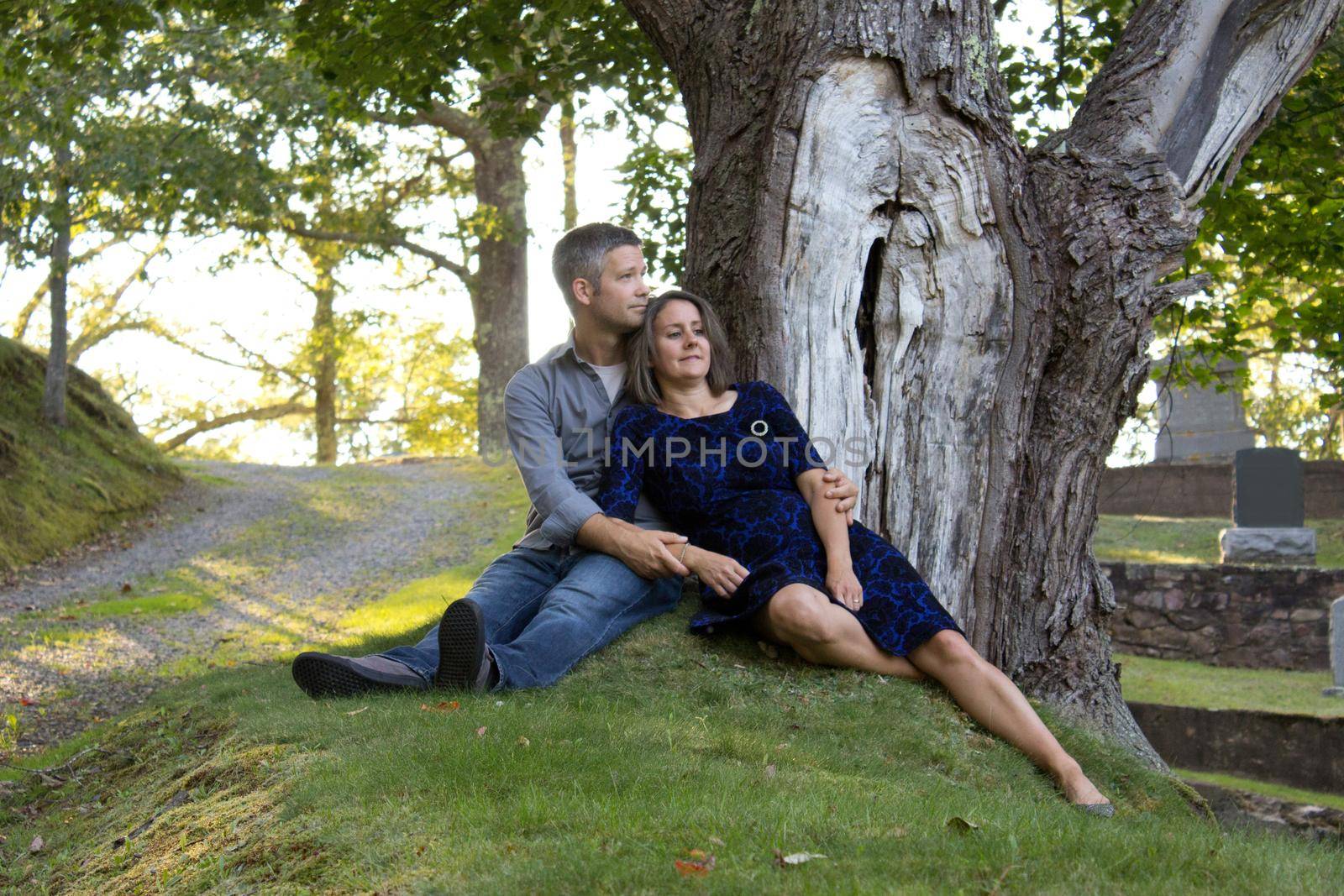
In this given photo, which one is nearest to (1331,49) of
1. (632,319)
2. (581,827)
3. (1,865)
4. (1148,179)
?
(1148,179)

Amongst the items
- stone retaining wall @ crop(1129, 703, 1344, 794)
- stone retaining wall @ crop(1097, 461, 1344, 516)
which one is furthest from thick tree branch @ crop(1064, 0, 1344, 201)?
stone retaining wall @ crop(1097, 461, 1344, 516)

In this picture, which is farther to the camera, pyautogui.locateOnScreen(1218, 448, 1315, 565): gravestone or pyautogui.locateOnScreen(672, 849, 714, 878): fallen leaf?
pyautogui.locateOnScreen(1218, 448, 1315, 565): gravestone

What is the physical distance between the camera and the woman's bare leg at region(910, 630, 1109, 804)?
4543 millimetres

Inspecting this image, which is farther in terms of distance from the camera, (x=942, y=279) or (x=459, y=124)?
(x=459, y=124)

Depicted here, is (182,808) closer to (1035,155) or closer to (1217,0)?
(1035,155)

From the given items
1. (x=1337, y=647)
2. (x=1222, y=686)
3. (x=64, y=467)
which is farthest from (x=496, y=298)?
(x=1337, y=647)

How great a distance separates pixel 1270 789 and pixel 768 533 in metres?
5.96

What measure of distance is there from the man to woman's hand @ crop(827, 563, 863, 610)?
0.90ft

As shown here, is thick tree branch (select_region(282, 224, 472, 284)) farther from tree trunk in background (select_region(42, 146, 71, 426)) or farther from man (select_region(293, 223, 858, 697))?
man (select_region(293, 223, 858, 697))

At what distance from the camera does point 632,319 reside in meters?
5.44

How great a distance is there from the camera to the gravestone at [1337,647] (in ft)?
37.7

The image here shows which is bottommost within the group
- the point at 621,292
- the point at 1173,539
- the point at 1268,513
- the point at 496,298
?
the point at 1173,539

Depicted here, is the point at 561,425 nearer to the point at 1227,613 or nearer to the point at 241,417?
the point at 1227,613

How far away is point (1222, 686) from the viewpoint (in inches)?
476
